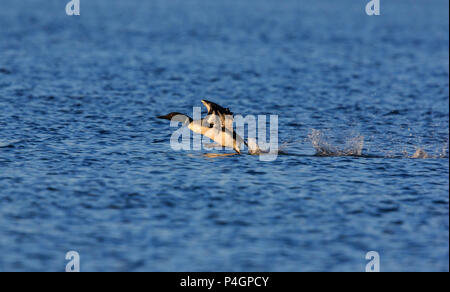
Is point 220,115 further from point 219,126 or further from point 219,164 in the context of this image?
point 219,164

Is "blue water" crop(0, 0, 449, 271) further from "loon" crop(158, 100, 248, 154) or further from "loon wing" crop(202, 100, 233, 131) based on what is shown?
"loon wing" crop(202, 100, 233, 131)

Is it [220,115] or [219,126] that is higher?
[220,115]

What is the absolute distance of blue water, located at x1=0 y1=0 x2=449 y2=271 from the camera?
13977mm

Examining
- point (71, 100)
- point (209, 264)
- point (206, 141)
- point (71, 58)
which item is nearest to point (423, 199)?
point (209, 264)

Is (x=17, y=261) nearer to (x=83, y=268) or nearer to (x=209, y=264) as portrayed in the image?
(x=83, y=268)

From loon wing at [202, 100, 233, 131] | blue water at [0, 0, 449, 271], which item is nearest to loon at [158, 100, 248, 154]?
loon wing at [202, 100, 233, 131]

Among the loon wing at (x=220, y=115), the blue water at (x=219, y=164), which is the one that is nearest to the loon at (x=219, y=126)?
the loon wing at (x=220, y=115)

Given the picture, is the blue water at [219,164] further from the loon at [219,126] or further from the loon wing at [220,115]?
the loon wing at [220,115]

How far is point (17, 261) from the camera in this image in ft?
43.0

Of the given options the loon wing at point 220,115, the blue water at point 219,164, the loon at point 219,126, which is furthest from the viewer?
the loon at point 219,126

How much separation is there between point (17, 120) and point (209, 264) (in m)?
15.0

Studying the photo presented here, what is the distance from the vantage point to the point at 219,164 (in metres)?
20.4

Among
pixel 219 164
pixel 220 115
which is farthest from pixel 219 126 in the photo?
pixel 219 164

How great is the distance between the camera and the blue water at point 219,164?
14.0 m
